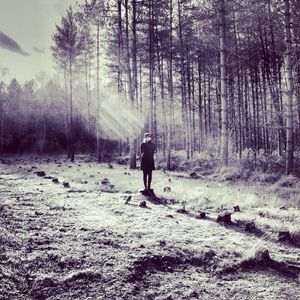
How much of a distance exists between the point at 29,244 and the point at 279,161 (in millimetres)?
11922

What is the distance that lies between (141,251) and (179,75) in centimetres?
2680

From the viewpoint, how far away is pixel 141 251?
4047mm

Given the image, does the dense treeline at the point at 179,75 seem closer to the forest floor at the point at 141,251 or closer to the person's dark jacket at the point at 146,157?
the person's dark jacket at the point at 146,157

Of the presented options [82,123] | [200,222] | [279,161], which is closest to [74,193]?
[200,222]

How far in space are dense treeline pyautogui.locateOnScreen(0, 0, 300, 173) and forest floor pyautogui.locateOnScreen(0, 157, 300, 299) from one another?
7304 millimetres

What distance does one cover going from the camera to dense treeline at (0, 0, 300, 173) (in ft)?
50.0

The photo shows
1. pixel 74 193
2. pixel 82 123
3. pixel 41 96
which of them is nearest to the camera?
pixel 74 193

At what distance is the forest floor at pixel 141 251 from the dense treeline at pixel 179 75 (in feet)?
24.0

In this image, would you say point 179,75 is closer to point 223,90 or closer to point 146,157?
point 223,90

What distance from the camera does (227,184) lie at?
35.9 ft

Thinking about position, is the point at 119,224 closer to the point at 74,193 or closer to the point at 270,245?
the point at 270,245

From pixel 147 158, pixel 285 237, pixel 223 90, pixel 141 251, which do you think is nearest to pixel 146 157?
pixel 147 158

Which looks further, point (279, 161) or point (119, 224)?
point (279, 161)

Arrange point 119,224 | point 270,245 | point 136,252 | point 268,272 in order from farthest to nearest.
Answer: point 119,224
point 270,245
point 136,252
point 268,272
